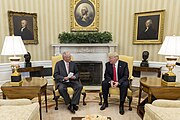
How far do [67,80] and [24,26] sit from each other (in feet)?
→ 7.74

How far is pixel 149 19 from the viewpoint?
4562 millimetres

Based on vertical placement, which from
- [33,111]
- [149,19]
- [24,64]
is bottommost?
[33,111]

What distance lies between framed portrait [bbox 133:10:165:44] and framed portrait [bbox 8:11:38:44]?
3044mm

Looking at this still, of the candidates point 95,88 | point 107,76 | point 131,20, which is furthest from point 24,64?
point 131,20

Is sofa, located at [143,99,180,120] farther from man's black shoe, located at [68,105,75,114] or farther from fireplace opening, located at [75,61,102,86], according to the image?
fireplace opening, located at [75,61,102,86]

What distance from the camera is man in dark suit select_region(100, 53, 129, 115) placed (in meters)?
3.26

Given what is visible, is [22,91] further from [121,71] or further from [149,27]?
[149,27]

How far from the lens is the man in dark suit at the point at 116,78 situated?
10.7ft

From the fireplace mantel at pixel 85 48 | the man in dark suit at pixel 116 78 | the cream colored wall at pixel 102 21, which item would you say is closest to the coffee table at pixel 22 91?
the man in dark suit at pixel 116 78

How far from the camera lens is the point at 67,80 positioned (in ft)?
11.3

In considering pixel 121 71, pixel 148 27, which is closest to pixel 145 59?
pixel 148 27

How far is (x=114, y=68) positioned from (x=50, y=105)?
166 cm

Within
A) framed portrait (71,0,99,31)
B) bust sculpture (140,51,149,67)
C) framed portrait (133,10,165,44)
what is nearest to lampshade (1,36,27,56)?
framed portrait (71,0,99,31)

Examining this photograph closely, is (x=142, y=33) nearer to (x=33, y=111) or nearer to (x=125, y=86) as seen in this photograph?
(x=125, y=86)
